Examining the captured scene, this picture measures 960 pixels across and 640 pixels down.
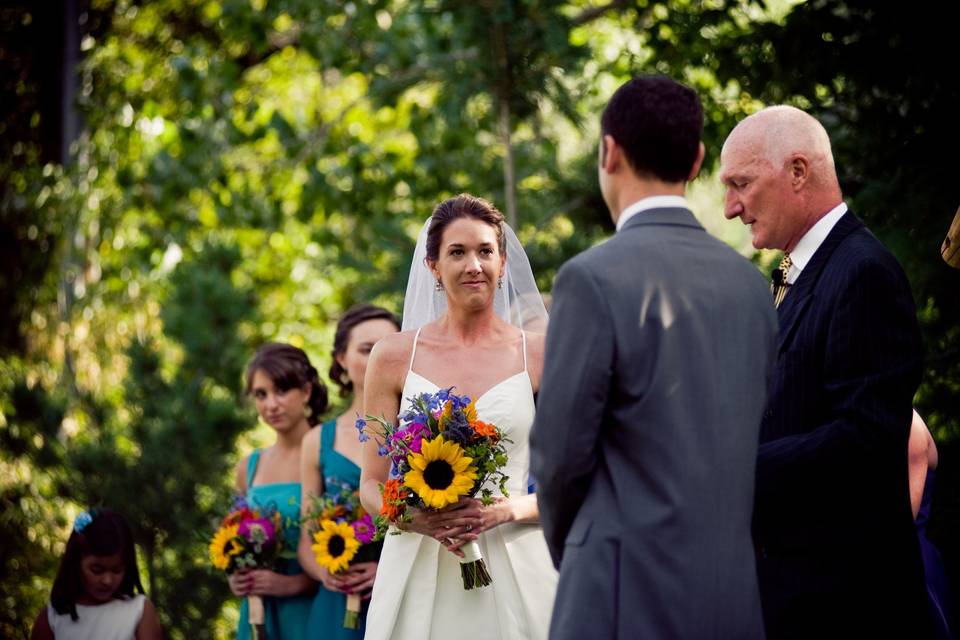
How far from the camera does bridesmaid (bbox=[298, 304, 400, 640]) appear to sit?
5730mm

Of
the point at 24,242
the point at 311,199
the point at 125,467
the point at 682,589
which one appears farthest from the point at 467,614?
the point at 24,242

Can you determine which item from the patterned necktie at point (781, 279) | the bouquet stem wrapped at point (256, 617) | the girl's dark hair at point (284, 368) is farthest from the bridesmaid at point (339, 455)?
the patterned necktie at point (781, 279)

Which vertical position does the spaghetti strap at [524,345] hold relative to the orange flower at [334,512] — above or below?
above

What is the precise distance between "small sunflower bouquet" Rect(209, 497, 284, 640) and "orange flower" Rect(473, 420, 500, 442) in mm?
2144

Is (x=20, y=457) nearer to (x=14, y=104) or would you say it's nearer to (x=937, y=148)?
(x=14, y=104)

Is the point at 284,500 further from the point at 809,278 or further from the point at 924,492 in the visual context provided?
the point at 809,278

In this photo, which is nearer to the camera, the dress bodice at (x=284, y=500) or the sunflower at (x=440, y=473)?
the sunflower at (x=440, y=473)

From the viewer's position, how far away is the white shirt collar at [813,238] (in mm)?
3613

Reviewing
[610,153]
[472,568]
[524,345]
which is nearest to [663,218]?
[610,153]

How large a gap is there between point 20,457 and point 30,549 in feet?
3.14

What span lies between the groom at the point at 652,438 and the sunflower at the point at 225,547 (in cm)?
325

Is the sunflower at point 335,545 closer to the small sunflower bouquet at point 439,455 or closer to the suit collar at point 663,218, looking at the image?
the small sunflower bouquet at point 439,455

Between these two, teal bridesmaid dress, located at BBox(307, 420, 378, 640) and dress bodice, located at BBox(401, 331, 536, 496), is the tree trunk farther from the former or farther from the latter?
dress bodice, located at BBox(401, 331, 536, 496)

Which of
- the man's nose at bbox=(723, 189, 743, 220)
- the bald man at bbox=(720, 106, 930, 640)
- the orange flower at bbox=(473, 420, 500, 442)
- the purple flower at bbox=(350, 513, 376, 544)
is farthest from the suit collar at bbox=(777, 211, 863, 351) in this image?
the purple flower at bbox=(350, 513, 376, 544)
